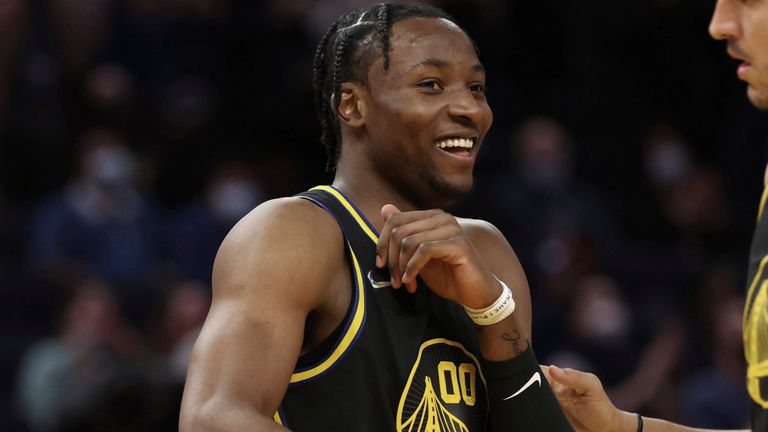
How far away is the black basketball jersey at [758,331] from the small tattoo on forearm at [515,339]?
0.61 m

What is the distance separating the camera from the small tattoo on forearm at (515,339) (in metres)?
3.33

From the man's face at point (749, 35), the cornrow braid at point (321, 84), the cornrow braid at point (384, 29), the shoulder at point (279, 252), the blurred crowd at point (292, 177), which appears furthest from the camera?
the blurred crowd at point (292, 177)

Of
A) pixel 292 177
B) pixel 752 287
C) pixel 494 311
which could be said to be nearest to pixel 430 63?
pixel 494 311

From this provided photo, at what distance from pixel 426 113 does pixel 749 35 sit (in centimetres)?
92

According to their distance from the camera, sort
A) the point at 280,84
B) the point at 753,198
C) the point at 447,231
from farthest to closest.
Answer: the point at 753,198 < the point at 280,84 < the point at 447,231

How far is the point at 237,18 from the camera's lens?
10.1 meters

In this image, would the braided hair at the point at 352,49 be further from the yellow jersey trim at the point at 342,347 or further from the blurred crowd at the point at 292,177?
the blurred crowd at the point at 292,177

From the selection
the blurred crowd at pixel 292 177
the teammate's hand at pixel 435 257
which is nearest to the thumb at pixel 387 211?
the teammate's hand at pixel 435 257

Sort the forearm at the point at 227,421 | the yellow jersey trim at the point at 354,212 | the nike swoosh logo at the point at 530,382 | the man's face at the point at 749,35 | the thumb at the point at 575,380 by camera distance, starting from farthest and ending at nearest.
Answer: the thumb at the point at 575,380 < the yellow jersey trim at the point at 354,212 < the nike swoosh logo at the point at 530,382 < the man's face at the point at 749,35 < the forearm at the point at 227,421

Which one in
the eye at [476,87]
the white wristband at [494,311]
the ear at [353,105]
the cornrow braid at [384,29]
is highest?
the cornrow braid at [384,29]

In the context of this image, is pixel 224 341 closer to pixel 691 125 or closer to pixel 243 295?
pixel 243 295

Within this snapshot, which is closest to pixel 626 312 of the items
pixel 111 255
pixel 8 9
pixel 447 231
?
pixel 111 255

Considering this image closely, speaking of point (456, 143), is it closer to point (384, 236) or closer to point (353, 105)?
point (353, 105)

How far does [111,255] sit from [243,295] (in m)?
5.57
